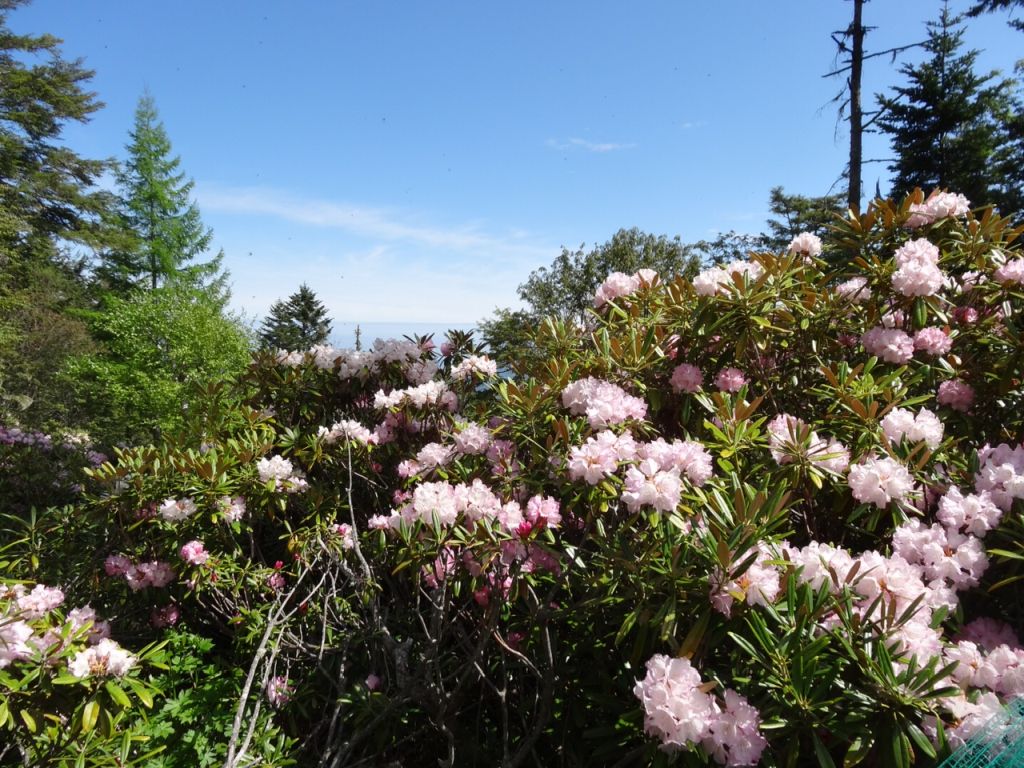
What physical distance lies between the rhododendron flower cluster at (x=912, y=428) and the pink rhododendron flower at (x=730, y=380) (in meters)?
0.51

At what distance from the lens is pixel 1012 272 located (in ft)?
6.68

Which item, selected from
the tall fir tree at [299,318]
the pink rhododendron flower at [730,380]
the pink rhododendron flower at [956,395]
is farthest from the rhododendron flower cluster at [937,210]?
the tall fir tree at [299,318]

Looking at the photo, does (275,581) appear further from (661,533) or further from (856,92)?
(856,92)

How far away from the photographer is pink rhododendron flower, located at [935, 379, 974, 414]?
6.48 feet

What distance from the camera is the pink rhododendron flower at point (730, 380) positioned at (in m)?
2.12

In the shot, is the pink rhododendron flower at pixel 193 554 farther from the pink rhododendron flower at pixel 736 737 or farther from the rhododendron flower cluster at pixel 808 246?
the rhododendron flower cluster at pixel 808 246

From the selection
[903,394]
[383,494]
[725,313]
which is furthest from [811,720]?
[383,494]

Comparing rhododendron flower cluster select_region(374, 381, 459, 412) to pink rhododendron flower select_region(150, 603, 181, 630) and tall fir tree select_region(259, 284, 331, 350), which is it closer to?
pink rhododendron flower select_region(150, 603, 181, 630)

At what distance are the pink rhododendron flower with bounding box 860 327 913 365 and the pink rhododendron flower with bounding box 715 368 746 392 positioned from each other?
18.8 inches

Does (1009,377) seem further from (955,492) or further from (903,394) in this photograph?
(955,492)

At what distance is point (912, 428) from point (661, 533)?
2.85 feet

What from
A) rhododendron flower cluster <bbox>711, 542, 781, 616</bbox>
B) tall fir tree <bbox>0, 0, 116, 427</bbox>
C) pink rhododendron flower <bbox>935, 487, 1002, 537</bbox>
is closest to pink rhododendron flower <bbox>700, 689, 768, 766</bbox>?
rhododendron flower cluster <bbox>711, 542, 781, 616</bbox>

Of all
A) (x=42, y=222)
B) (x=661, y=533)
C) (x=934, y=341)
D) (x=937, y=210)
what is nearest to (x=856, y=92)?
(x=937, y=210)

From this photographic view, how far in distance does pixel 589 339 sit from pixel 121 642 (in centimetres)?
253
